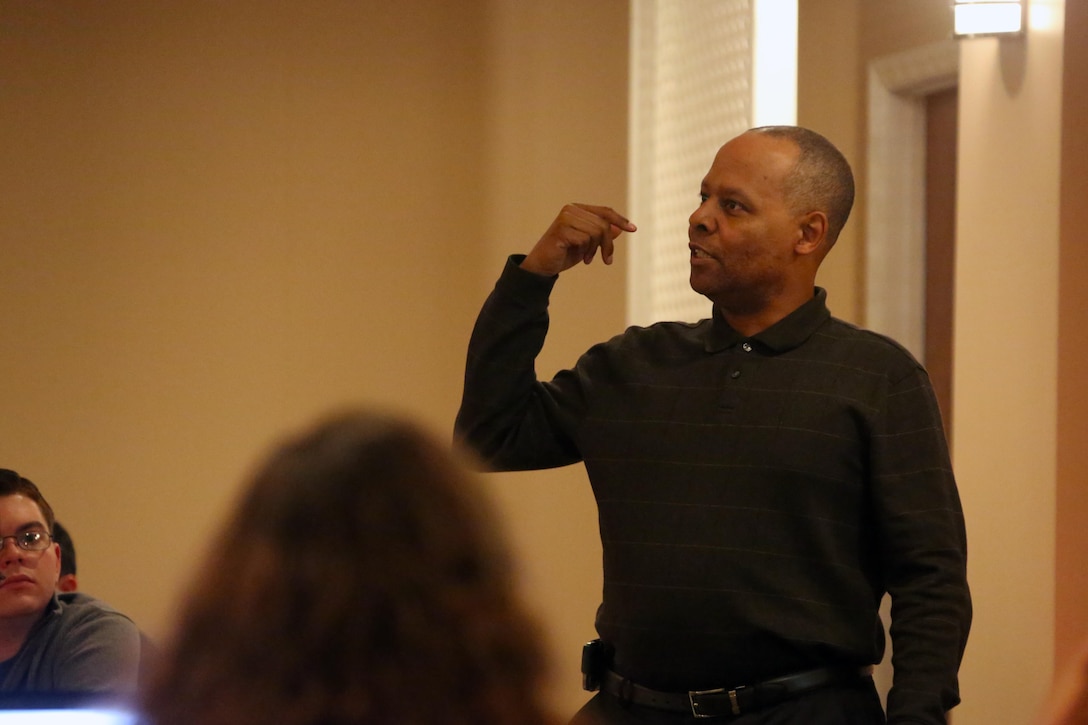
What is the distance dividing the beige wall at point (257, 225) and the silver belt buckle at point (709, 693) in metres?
2.28

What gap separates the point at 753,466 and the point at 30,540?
138cm

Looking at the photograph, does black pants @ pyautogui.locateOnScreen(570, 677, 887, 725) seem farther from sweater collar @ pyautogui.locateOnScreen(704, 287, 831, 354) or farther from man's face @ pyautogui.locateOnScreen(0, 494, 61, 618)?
man's face @ pyautogui.locateOnScreen(0, 494, 61, 618)

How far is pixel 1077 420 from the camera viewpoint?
2.45 metres

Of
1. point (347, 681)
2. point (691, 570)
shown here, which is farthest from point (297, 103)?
point (347, 681)

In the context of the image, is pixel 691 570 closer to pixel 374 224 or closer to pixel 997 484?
pixel 997 484

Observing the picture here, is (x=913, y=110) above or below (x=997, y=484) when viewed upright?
above

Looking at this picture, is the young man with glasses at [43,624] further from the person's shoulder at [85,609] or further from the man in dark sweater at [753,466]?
the man in dark sweater at [753,466]

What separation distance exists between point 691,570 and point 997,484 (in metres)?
1.10

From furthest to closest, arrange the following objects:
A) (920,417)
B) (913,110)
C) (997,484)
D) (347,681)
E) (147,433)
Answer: (147,433) < (913,110) < (997,484) < (920,417) < (347,681)

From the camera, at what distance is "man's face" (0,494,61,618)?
7.77ft

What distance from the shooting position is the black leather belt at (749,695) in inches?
68.1

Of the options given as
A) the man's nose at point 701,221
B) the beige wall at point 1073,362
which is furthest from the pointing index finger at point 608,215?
the beige wall at point 1073,362

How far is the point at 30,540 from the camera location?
8.00ft

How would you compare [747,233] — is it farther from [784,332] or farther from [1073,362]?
[1073,362]
